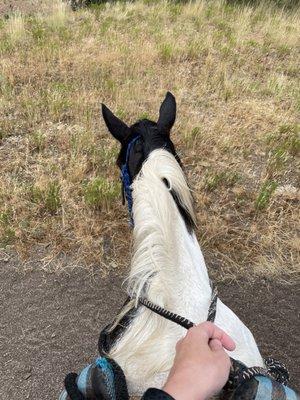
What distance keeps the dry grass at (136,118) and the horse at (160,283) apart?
1.57 meters

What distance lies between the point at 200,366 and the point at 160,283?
0.47 metres

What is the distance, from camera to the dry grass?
3.29 m

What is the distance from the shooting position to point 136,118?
4.76 meters

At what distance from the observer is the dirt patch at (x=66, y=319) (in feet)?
8.05

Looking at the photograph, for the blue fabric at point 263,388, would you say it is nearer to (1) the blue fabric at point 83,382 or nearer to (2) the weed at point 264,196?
(1) the blue fabric at point 83,382

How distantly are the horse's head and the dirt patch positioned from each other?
126 cm

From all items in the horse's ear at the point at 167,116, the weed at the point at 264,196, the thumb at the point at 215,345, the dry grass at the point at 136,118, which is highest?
the horse's ear at the point at 167,116

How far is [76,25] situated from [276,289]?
6187 mm

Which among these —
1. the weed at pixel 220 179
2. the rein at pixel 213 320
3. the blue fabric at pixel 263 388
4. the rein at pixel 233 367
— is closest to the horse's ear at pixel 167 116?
the rein at pixel 213 320

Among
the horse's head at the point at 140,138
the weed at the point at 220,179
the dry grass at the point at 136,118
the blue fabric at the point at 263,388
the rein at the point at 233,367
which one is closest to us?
the blue fabric at the point at 263,388

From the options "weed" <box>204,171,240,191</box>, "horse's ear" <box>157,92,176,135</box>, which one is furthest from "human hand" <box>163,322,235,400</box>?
"weed" <box>204,171,240,191</box>

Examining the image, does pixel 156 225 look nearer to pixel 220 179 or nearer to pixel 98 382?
pixel 98 382

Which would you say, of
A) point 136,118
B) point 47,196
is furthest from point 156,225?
point 136,118

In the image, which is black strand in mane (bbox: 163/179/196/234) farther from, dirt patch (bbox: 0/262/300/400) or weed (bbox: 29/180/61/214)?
weed (bbox: 29/180/61/214)
